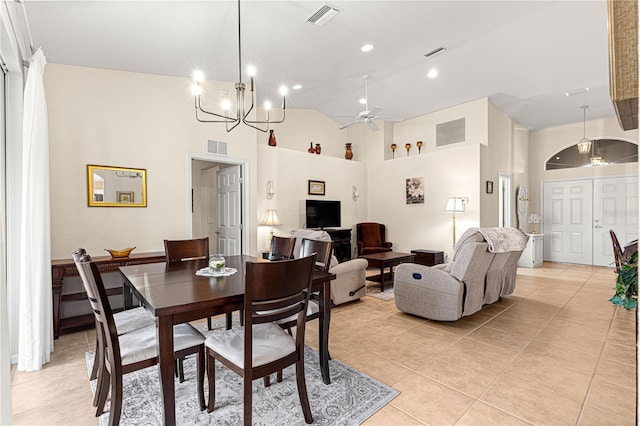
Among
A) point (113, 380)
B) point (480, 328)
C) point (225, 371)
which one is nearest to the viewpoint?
point (113, 380)

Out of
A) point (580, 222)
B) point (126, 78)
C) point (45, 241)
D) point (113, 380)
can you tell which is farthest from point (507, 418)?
point (580, 222)

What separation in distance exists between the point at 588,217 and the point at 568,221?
1.28 ft

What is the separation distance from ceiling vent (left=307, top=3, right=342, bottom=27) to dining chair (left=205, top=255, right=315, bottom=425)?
9.32ft

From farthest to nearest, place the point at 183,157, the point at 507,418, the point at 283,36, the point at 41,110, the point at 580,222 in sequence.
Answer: the point at 580,222 → the point at 183,157 → the point at 283,36 → the point at 41,110 → the point at 507,418

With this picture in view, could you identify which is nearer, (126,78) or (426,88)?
(126,78)

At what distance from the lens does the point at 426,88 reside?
239 inches

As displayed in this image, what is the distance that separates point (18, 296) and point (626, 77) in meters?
3.85

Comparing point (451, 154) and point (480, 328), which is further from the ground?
point (451, 154)

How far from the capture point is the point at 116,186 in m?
3.86

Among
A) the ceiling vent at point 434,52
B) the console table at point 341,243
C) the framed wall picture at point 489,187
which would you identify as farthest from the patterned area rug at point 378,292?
Answer: the ceiling vent at point 434,52

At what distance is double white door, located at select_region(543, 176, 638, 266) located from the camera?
6.74 meters

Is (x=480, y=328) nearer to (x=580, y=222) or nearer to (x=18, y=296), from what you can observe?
(x=18, y=296)

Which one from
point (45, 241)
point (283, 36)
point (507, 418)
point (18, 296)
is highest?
point (283, 36)

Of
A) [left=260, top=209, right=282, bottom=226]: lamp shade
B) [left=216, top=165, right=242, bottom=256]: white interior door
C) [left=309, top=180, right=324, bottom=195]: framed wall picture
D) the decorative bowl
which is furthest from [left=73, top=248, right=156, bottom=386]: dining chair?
[left=309, top=180, right=324, bottom=195]: framed wall picture
